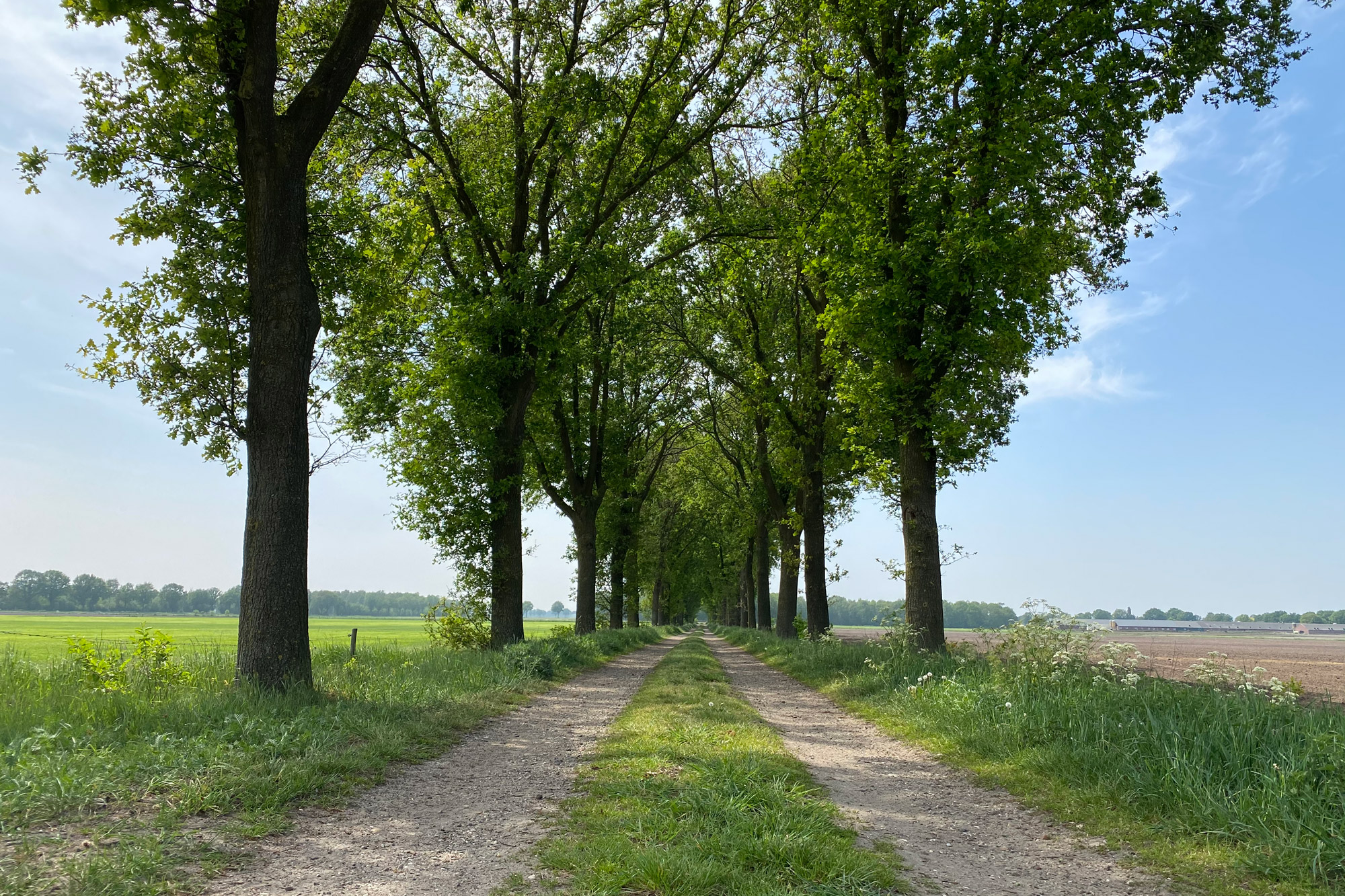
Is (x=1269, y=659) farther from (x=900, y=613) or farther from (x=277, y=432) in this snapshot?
(x=277, y=432)

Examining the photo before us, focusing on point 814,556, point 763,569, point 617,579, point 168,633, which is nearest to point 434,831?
point 168,633

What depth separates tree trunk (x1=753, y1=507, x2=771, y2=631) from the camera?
97.9 ft

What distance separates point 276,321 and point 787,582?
21.0m

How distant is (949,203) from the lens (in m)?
13.2

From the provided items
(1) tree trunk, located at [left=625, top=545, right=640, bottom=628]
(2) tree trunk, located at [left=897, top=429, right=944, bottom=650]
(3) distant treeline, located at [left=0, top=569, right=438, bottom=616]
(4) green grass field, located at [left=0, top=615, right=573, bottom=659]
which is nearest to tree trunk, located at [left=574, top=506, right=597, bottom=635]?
(4) green grass field, located at [left=0, top=615, right=573, bottom=659]

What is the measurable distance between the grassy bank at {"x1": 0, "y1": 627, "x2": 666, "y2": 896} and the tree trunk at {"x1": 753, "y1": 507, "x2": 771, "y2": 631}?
1987 centimetres

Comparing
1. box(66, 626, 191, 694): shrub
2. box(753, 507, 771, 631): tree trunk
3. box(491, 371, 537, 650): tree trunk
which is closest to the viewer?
box(66, 626, 191, 694): shrub

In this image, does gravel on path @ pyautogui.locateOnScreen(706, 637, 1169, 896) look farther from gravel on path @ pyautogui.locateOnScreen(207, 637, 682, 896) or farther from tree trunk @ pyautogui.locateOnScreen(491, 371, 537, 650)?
tree trunk @ pyautogui.locateOnScreen(491, 371, 537, 650)

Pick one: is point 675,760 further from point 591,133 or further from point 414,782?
point 591,133

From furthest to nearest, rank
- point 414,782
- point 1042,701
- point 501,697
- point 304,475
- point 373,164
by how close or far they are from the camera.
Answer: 1. point 373,164
2. point 501,697
3. point 304,475
4. point 1042,701
5. point 414,782

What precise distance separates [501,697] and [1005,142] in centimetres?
1203

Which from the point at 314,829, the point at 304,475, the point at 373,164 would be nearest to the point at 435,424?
the point at 373,164

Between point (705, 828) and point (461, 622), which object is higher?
point (705, 828)

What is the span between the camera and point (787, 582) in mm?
26859
